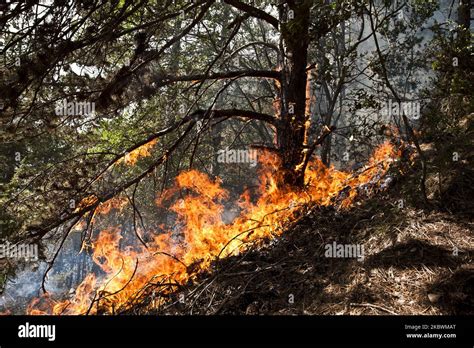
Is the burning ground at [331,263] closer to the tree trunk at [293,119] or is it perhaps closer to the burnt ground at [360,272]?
the burnt ground at [360,272]

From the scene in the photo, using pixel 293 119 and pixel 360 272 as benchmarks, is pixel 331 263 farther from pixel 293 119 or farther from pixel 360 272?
pixel 293 119

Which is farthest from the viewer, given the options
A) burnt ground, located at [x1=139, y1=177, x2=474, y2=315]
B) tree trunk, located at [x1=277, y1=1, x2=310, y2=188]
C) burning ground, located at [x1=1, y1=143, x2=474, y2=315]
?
tree trunk, located at [x1=277, y1=1, x2=310, y2=188]

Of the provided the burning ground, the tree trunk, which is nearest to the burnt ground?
the burning ground

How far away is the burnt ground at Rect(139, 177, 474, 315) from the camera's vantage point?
2955mm

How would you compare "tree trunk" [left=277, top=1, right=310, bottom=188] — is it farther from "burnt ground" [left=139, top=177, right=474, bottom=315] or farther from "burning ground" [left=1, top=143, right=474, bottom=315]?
"burnt ground" [left=139, top=177, right=474, bottom=315]

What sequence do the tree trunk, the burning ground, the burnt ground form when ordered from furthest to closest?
the tree trunk < the burning ground < the burnt ground

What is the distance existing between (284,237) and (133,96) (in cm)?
275

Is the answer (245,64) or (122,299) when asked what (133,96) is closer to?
(122,299)

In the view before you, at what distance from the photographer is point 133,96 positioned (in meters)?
4.51

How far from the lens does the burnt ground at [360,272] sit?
9.70ft

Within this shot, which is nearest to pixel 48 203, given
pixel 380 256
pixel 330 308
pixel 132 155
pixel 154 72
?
pixel 132 155

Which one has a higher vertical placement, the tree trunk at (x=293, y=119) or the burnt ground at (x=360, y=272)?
the tree trunk at (x=293, y=119)

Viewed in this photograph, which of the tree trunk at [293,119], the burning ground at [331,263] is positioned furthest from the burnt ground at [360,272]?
the tree trunk at [293,119]

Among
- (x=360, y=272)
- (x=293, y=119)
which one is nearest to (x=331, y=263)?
(x=360, y=272)
